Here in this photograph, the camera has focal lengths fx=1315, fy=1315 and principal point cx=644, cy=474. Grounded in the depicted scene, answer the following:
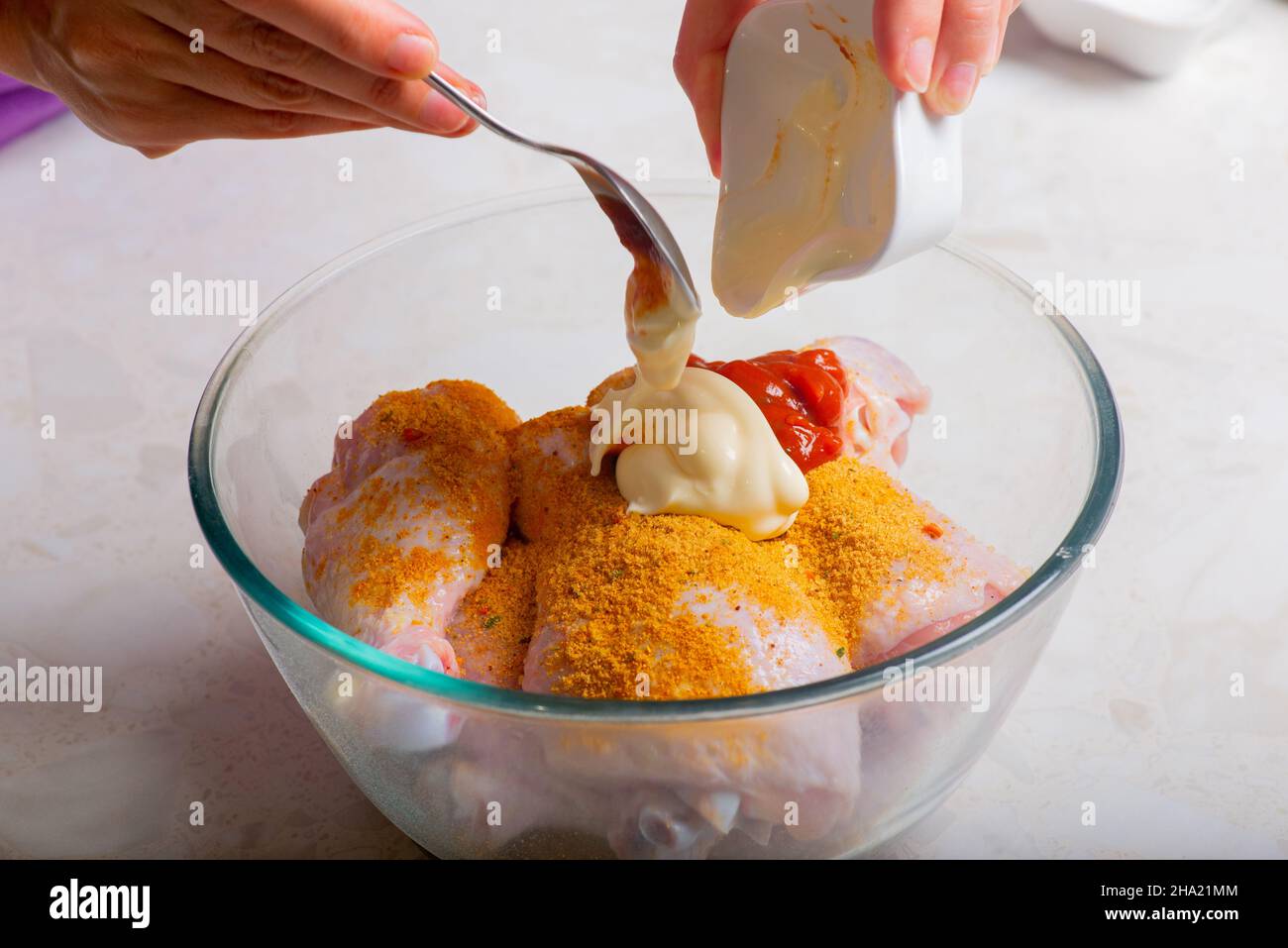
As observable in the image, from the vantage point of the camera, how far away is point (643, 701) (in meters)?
0.96

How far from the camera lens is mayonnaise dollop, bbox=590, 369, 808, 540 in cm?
125

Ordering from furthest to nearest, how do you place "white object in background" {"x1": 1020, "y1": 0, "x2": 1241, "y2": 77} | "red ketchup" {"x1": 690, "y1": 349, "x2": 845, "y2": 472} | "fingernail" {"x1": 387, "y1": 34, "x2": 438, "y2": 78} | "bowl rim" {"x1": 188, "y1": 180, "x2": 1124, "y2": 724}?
"white object in background" {"x1": 1020, "y1": 0, "x2": 1241, "y2": 77}, "red ketchup" {"x1": 690, "y1": 349, "x2": 845, "y2": 472}, "fingernail" {"x1": 387, "y1": 34, "x2": 438, "y2": 78}, "bowl rim" {"x1": 188, "y1": 180, "x2": 1124, "y2": 724}

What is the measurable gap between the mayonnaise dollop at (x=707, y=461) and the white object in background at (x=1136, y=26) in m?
1.62

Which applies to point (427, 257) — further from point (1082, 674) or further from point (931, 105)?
point (1082, 674)

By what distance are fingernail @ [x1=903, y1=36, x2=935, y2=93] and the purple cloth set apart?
6.05 feet

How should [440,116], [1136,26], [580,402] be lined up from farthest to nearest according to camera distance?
[1136,26], [580,402], [440,116]

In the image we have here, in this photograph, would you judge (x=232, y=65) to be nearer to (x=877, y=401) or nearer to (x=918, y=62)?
(x=918, y=62)

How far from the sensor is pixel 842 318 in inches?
67.7

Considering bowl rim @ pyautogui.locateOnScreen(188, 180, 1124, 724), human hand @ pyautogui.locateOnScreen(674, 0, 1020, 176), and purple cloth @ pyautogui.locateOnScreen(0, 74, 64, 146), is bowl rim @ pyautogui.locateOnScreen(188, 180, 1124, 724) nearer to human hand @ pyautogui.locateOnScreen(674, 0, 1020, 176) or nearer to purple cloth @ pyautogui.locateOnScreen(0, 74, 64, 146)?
human hand @ pyautogui.locateOnScreen(674, 0, 1020, 176)

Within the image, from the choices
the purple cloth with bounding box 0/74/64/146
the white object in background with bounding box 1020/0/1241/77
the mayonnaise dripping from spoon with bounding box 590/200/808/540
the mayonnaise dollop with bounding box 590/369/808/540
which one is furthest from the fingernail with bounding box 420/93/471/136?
the white object in background with bounding box 1020/0/1241/77

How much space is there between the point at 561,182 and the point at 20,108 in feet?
3.29

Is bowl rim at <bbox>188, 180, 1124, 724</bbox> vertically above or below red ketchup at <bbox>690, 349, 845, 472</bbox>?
below

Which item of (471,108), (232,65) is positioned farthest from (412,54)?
(232,65)

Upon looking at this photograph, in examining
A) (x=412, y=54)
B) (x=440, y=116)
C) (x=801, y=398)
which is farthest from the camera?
(x=801, y=398)
